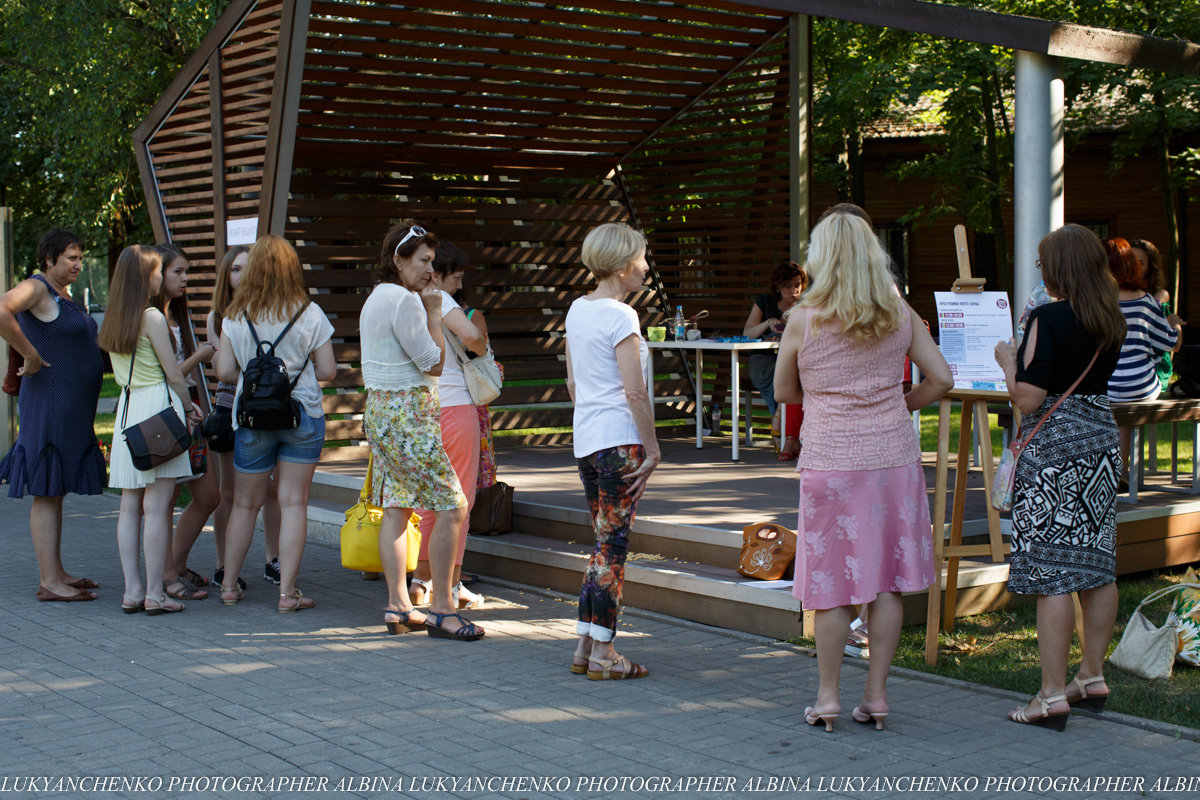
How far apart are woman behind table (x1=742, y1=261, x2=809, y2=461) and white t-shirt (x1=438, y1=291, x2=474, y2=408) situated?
3.95 meters

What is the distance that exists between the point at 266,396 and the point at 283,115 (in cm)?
349

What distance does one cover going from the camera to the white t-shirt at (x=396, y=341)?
5.57 meters

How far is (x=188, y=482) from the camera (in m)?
6.62

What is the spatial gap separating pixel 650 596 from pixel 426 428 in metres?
1.52

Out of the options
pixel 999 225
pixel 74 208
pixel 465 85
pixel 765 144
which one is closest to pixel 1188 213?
pixel 999 225

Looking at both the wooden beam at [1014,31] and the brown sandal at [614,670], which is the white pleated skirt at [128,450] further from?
the wooden beam at [1014,31]

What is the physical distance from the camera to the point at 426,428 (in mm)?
5695

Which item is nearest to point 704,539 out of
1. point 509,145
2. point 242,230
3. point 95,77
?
point 242,230

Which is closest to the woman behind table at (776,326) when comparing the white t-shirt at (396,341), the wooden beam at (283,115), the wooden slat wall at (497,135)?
the wooden slat wall at (497,135)

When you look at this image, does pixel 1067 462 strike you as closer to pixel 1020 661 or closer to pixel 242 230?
pixel 1020 661

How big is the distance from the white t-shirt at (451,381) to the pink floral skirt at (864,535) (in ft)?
7.56

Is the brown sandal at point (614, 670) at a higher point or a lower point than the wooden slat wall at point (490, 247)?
lower

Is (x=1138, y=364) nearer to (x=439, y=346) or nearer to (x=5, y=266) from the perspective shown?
(x=439, y=346)

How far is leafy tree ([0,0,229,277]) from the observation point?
17.1m
